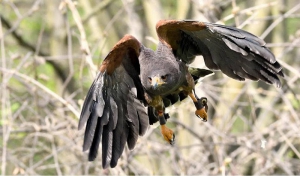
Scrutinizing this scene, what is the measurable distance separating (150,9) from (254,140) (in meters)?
3.23

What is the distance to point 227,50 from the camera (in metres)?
5.53

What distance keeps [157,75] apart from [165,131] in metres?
0.61

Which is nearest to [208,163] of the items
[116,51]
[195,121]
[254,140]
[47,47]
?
[254,140]

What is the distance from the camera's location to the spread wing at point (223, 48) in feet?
16.6

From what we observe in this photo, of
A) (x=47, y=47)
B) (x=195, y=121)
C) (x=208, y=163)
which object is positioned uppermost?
(x=47, y=47)

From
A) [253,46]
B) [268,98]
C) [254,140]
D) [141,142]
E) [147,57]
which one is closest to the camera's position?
[253,46]

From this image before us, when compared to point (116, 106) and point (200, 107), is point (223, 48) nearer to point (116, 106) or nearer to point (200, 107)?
point (200, 107)

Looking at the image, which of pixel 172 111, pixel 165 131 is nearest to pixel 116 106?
pixel 165 131

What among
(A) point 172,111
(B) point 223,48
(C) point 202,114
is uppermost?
(B) point 223,48

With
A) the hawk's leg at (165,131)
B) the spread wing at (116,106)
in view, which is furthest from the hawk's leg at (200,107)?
the spread wing at (116,106)

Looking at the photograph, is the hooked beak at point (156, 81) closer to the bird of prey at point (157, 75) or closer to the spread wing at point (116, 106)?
the bird of prey at point (157, 75)

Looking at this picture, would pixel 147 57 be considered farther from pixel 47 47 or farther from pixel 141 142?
pixel 47 47

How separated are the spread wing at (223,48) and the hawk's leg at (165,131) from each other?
52cm

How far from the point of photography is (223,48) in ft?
18.1
